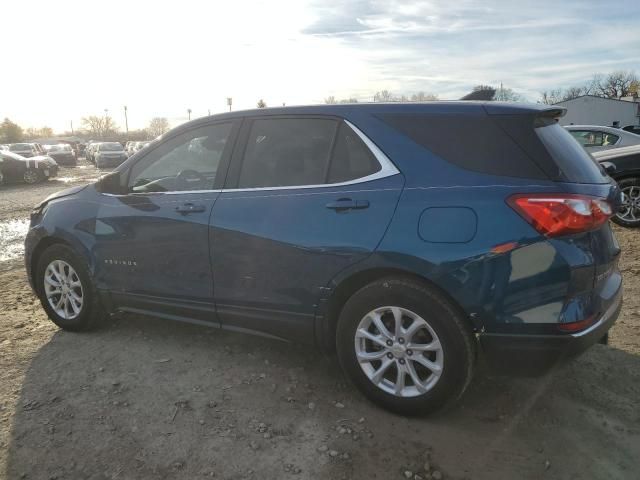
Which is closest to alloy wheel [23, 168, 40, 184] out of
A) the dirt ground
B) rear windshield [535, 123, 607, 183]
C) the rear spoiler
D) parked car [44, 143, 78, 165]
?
parked car [44, 143, 78, 165]

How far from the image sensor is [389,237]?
2750 mm

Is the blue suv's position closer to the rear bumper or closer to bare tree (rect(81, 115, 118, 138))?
the rear bumper

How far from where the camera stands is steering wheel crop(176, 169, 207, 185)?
→ 3596 mm

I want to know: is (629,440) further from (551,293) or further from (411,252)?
(411,252)

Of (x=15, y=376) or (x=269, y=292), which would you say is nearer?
(x=269, y=292)

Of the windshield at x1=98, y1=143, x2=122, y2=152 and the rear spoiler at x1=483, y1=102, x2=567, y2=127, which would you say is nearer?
the rear spoiler at x1=483, y1=102, x2=567, y2=127

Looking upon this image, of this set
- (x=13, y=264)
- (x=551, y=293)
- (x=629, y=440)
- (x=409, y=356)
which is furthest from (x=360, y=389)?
(x=13, y=264)

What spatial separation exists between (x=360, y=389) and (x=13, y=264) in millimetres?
5645

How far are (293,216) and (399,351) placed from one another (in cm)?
99

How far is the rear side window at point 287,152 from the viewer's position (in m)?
3.12

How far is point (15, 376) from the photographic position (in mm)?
3510

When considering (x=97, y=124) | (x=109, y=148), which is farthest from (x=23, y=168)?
(x=97, y=124)

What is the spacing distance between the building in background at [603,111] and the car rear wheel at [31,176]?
51117 mm

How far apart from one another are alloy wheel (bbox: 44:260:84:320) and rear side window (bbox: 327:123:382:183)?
2.40 m
